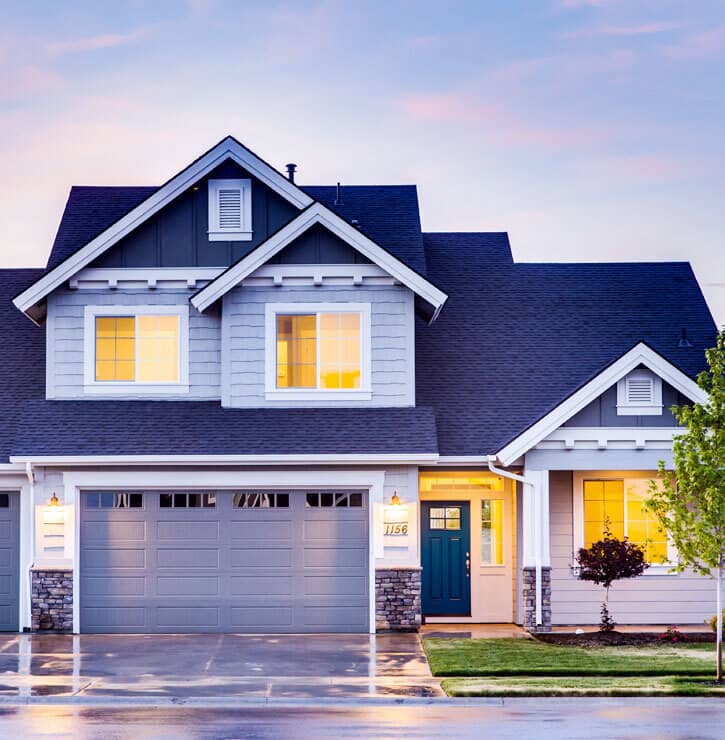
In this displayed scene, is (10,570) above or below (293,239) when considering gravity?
below

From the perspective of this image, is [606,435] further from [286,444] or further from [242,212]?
[242,212]

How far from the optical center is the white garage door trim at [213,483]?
2123 cm

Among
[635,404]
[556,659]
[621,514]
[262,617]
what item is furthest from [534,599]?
[262,617]

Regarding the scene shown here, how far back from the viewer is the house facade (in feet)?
69.4

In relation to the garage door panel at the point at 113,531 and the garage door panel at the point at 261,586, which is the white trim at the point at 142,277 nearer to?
the garage door panel at the point at 113,531

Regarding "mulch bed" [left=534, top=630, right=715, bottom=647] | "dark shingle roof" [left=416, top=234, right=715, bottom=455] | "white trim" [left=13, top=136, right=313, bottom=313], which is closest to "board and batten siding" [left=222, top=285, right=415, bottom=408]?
"dark shingle roof" [left=416, top=234, right=715, bottom=455]

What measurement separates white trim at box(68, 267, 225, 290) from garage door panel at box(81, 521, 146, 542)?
14.0ft

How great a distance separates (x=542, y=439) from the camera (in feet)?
68.7

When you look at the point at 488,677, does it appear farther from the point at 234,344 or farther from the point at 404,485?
the point at 234,344

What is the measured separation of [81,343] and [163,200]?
2.96 m

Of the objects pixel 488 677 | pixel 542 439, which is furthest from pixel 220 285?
pixel 488 677

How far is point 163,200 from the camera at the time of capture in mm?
22547

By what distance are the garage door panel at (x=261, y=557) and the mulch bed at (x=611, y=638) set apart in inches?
173

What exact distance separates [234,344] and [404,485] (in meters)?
3.90
